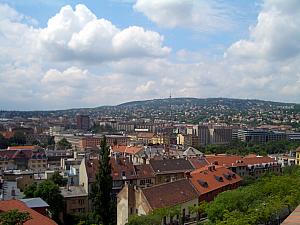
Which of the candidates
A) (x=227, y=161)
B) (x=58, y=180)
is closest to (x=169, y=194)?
(x=58, y=180)

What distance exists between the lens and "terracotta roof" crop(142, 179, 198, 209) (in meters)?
48.6

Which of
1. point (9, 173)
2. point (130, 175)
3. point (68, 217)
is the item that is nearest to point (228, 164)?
point (130, 175)

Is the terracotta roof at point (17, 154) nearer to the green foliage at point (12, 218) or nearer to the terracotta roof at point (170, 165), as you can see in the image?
the terracotta roof at point (170, 165)

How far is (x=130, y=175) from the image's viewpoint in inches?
2616

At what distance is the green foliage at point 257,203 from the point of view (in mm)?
38531

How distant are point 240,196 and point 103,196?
15.8 meters

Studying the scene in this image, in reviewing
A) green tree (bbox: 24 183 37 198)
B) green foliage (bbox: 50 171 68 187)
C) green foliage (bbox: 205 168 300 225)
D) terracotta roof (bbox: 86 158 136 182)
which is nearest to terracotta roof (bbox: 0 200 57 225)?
green foliage (bbox: 205 168 300 225)

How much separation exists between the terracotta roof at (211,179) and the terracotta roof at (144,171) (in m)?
7.20

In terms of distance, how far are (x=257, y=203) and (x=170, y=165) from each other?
3041 cm

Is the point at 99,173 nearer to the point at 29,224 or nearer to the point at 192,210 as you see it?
the point at 192,210

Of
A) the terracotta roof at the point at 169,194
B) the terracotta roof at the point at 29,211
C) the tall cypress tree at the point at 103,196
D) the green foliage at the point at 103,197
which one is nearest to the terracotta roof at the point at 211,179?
the terracotta roof at the point at 169,194

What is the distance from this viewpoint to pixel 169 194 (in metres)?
51.6

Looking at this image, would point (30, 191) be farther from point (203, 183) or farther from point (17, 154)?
point (17, 154)

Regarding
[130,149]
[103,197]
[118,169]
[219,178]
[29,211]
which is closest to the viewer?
[29,211]
